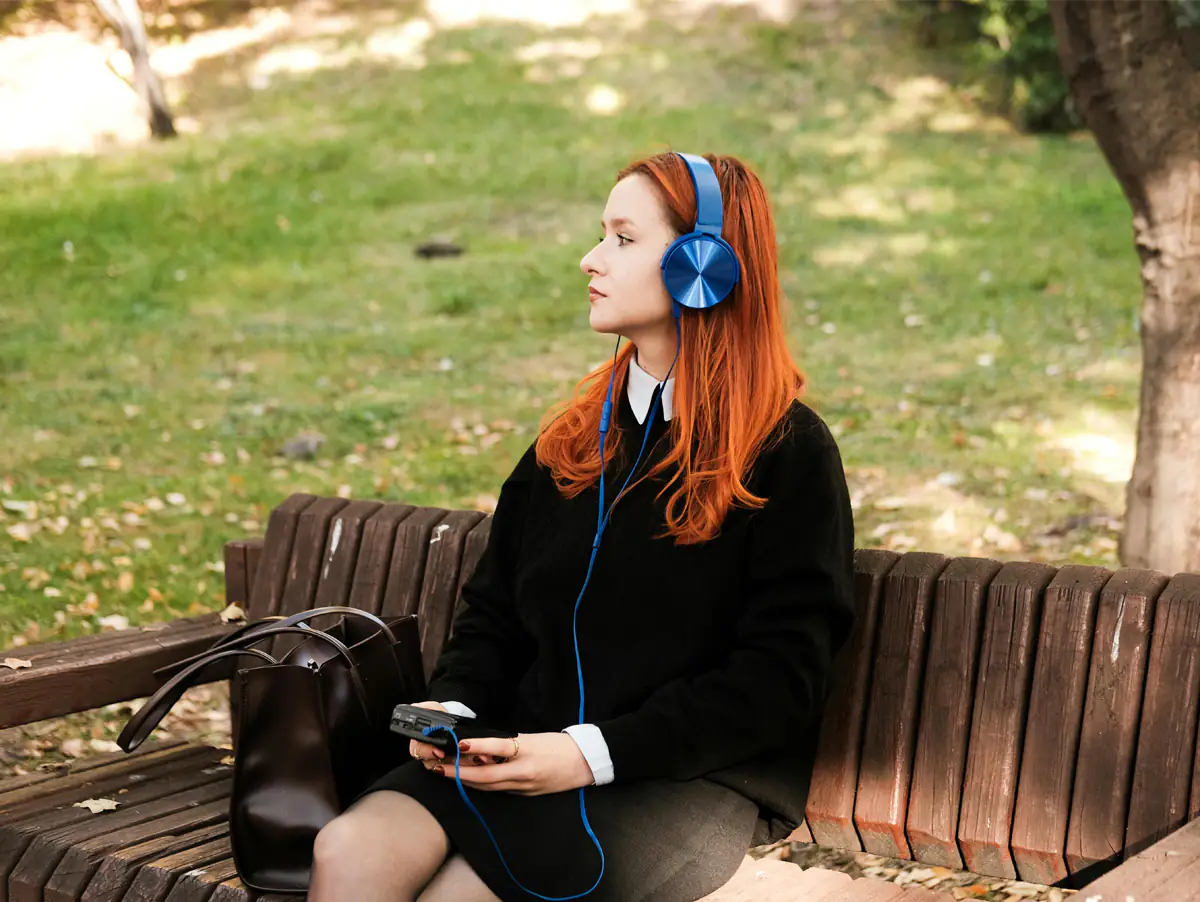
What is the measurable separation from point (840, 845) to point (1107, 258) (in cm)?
1063

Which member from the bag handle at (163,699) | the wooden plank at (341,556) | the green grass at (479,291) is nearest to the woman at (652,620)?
the bag handle at (163,699)

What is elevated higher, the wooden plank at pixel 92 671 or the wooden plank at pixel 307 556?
the wooden plank at pixel 307 556

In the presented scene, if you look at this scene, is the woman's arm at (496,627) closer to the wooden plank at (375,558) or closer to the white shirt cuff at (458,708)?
the white shirt cuff at (458,708)

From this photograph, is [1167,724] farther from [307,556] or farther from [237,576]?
[237,576]

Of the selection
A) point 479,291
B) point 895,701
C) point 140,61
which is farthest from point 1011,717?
point 140,61

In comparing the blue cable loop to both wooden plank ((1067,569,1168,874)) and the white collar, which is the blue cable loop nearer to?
the white collar

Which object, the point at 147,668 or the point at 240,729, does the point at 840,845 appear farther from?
the point at 147,668

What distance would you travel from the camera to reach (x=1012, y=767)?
3039 mm

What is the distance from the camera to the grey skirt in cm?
266

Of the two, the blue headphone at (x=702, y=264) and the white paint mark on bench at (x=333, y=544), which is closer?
the blue headphone at (x=702, y=264)

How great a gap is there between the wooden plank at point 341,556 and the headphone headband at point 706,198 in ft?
5.17

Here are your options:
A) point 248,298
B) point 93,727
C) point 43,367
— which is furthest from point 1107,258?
point 93,727

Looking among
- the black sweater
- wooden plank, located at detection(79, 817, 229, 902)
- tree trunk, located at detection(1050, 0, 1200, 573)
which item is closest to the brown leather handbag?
the black sweater

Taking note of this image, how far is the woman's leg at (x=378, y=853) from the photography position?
255 centimetres
